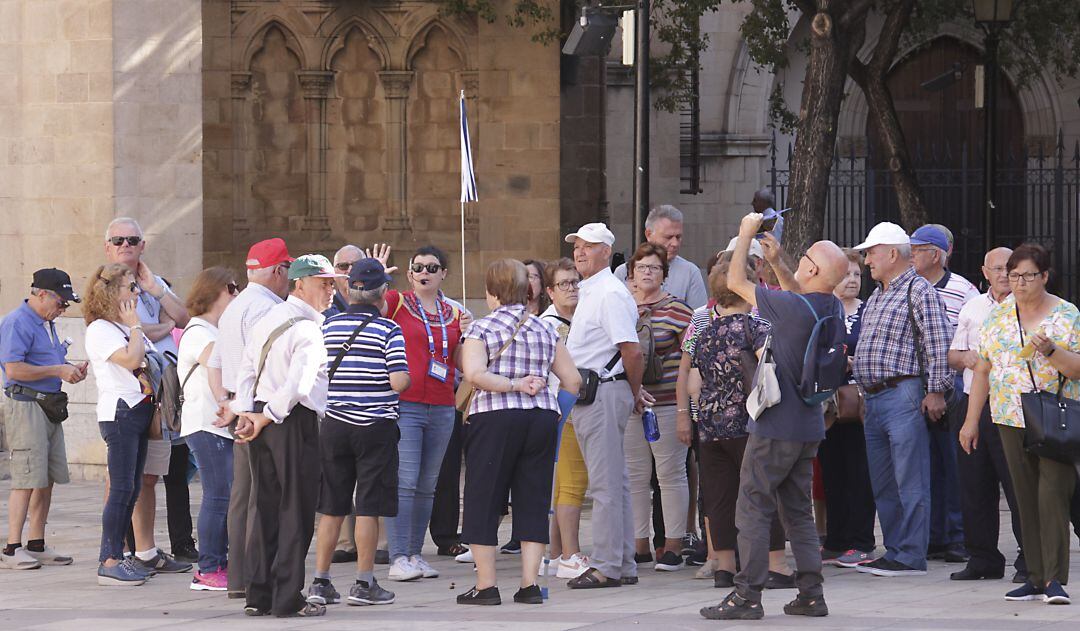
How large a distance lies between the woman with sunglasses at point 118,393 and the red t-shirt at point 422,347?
148cm

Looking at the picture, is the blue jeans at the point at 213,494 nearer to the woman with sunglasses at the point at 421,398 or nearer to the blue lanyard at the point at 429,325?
the woman with sunglasses at the point at 421,398

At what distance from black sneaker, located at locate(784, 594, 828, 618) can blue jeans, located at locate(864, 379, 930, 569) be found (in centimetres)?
176

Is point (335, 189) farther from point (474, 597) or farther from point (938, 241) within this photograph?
point (474, 597)

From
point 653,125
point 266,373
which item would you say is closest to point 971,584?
point 266,373

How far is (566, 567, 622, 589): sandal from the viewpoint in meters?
9.45

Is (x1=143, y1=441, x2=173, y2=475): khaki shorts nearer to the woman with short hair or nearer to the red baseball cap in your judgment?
the red baseball cap

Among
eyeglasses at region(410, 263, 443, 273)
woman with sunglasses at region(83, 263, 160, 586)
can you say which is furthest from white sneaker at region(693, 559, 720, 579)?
woman with sunglasses at region(83, 263, 160, 586)

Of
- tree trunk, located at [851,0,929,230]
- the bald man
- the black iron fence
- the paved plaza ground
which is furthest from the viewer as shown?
the black iron fence

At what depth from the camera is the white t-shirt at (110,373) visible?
31.6ft

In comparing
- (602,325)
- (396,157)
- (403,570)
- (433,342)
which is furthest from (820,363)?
(396,157)

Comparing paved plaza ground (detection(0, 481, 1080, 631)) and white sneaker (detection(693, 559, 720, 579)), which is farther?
white sneaker (detection(693, 559, 720, 579))

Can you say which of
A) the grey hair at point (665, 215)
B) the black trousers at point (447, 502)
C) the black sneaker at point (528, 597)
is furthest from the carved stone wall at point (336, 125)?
the black sneaker at point (528, 597)

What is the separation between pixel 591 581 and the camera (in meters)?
9.47

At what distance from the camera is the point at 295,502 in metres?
8.37
